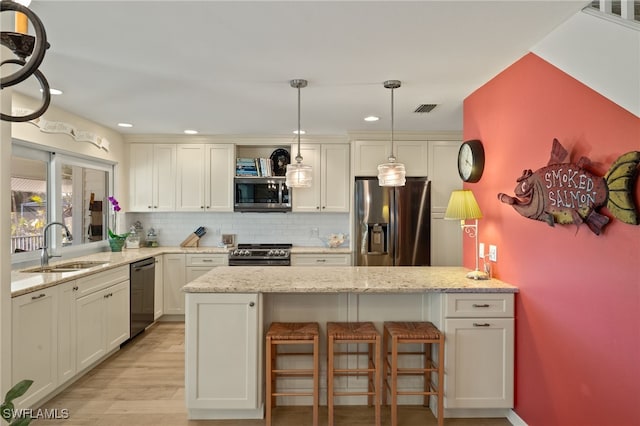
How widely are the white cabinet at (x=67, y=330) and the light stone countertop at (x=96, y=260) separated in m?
0.09

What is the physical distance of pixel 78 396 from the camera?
2795 millimetres

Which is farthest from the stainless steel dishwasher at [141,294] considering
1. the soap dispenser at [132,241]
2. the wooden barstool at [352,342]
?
the wooden barstool at [352,342]

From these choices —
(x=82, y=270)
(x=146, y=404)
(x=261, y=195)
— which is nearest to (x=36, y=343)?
(x=82, y=270)

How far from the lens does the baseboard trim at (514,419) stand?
7.72ft

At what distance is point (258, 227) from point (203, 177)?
3.28 ft

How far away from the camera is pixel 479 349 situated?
7.92ft

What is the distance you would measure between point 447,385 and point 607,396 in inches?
36.1

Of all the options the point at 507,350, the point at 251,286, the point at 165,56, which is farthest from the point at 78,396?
the point at 507,350

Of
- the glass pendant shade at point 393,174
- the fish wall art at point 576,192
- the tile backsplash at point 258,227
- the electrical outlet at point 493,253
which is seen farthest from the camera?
the tile backsplash at point 258,227

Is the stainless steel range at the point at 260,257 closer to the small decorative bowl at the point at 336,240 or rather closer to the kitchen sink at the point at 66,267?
the small decorative bowl at the point at 336,240

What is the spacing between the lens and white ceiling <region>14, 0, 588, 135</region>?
181cm

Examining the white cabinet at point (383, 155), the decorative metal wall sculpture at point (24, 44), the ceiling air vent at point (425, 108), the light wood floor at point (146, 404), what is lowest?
the light wood floor at point (146, 404)

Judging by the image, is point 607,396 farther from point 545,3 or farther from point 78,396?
Answer: point 78,396

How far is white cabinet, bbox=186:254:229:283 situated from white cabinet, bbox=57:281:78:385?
1.70 m
